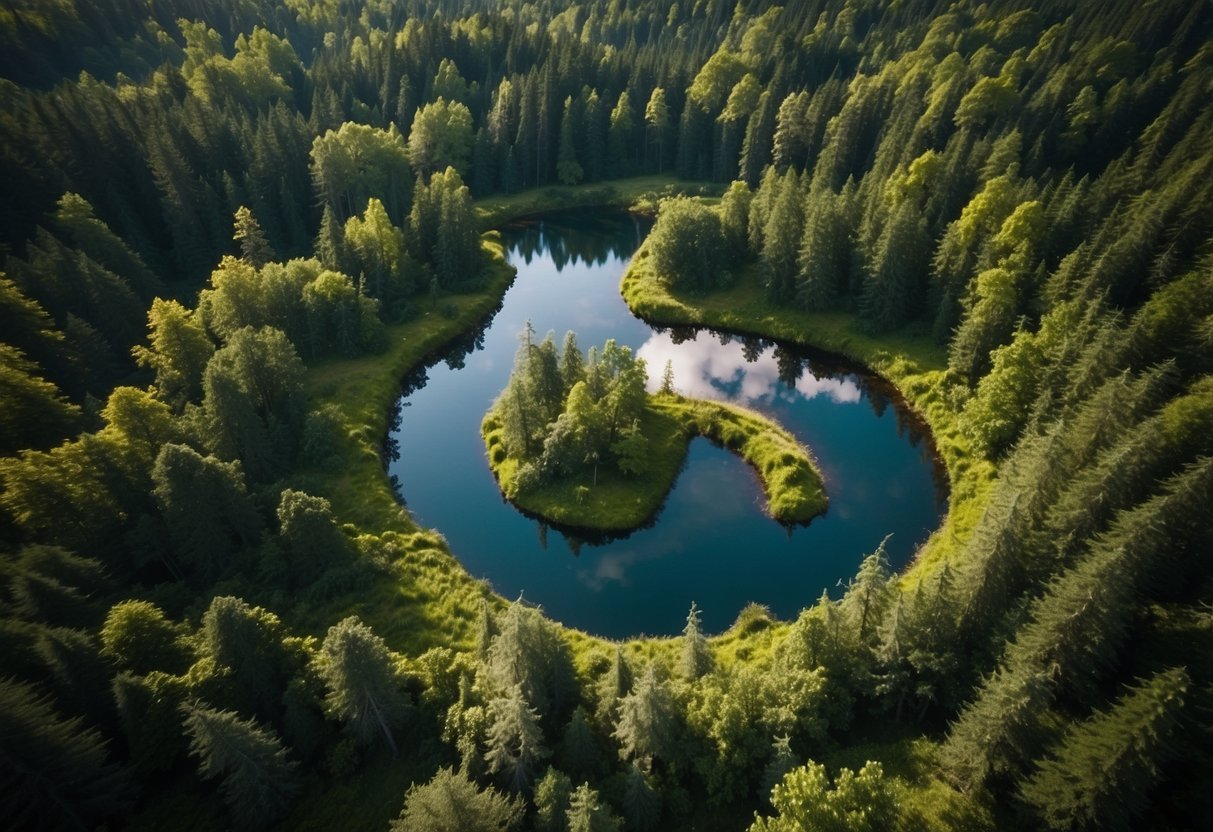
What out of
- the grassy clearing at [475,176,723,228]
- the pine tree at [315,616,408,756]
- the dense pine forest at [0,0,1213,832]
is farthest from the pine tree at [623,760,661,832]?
the grassy clearing at [475,176,723,228]

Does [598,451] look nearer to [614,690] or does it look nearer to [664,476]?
[664,476]

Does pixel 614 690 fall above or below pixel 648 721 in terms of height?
below

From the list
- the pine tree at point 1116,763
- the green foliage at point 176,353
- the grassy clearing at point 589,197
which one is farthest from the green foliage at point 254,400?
the grassy clearing at point 589,197

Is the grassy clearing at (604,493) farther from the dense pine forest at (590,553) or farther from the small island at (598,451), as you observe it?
the dense pine forest at (590,553)

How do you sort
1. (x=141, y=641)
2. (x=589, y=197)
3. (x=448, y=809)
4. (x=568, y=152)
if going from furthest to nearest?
(x=568, y=152)
(x=589, y=197)
(x=141, y=641)
(x=448, y=809)

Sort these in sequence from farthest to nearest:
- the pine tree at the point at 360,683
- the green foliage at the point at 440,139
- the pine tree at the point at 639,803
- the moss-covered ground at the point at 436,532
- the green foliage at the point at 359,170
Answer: the green foliage at the point at 440,139, the green foliage at the point at 359,170, the moss-covered ground at the point at 436,532, the pine tree at the point at 360,683, the pine tree at the point at 639,803

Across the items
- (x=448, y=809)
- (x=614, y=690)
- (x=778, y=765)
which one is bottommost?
(x=614, y=690)

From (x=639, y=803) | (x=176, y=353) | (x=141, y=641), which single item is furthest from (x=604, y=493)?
(x=176, y=353)
